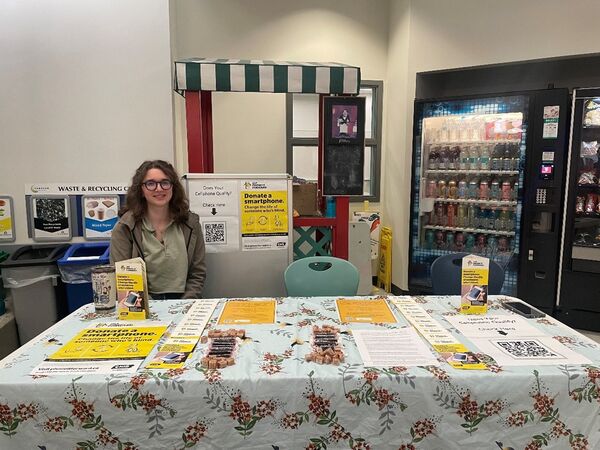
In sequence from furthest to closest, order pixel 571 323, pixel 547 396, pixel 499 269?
pixel 571 323, pixel 499 269, pixel 547 396

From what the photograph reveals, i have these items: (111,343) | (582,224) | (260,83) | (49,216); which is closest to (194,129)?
(260,83)

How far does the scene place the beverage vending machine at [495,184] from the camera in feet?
12.1

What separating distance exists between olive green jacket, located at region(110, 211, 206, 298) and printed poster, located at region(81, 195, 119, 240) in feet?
3.44

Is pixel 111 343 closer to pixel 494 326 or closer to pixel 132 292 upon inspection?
pixel 132 292

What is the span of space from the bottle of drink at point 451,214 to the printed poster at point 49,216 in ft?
11.8

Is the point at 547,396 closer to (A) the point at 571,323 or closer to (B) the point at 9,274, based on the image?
(A) the point at 571,323

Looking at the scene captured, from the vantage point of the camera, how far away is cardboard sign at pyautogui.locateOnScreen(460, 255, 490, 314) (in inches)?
71.6

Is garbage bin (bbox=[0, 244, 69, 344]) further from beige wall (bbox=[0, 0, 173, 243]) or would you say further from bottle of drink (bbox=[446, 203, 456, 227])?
bottle of drink (bbox=[446, 203, 456, 227])

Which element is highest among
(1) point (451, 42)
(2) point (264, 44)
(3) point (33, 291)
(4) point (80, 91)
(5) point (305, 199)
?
(2) point (264, 44)

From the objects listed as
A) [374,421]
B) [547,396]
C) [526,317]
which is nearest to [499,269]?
[526,317]

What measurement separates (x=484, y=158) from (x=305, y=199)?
6.40 feet

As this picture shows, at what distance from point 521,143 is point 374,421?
3.39m

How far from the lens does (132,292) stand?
175 centimetres

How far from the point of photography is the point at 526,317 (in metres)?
1.78
